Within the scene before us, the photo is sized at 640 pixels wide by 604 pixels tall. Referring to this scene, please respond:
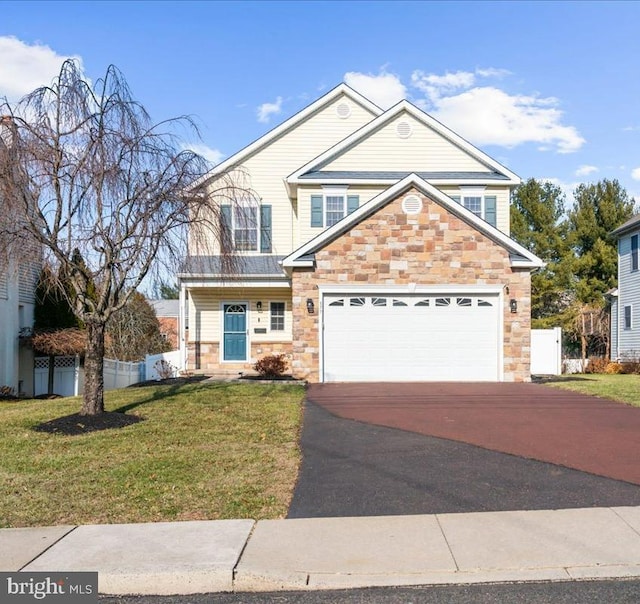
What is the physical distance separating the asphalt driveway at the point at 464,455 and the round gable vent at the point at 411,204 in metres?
5.67

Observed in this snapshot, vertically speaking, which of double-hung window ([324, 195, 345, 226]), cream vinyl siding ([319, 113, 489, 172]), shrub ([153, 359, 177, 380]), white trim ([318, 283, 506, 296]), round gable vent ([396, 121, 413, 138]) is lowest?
shrub ([153, 359, 177, 380])

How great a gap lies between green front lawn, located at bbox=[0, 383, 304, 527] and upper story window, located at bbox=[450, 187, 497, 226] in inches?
476

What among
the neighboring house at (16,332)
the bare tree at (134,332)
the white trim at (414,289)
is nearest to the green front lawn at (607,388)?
the white trim at (414,289)

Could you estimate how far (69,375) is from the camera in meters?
22.8

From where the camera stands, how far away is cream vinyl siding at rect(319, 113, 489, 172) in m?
21.9

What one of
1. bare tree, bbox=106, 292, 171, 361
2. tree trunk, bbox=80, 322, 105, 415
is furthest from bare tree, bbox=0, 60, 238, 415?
Answer: bare tree, bbox=106, 292, 171, 361

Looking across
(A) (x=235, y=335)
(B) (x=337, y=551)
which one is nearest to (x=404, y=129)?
(A) (x=235, y=335)

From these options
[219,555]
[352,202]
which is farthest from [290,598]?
[352,202]

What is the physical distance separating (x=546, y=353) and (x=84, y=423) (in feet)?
51.8

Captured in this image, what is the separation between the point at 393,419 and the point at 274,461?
3.57 meters

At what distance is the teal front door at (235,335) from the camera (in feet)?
73.2

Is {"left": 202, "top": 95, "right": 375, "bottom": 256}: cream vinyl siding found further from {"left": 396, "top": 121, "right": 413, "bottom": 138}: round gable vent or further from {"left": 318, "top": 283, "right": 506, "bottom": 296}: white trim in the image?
{"left": 318, "top": 283, "right": 506, "bottom": 296}: white trim

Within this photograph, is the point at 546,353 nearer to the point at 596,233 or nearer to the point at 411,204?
the point at 411,204

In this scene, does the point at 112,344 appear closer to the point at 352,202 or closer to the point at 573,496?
the point at 352,202
